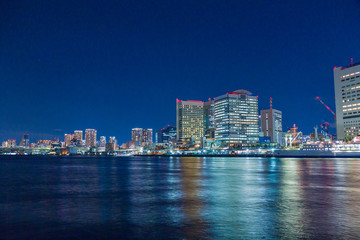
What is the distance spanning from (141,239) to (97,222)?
4.55 meters

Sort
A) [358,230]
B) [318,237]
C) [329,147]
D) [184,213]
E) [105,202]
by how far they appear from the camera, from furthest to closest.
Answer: [329,147], [105,202], [184,213], [358,230], [318,237]

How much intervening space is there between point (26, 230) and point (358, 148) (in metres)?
180

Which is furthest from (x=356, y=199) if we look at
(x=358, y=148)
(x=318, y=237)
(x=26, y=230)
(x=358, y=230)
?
(x=358, y=148)


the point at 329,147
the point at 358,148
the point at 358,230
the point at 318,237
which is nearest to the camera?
the point at 318,237

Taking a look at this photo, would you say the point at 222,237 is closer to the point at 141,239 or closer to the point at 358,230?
the point at 141,239

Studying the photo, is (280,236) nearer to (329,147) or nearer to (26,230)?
(26,230)

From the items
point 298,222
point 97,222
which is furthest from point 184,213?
point 298,222

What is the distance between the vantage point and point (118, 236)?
46.6 ft

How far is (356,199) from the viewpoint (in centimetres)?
2478

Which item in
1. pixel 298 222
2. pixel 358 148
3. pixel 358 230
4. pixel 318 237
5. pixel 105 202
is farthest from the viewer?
pixel 358 148

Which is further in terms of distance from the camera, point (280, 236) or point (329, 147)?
point (329, 147)

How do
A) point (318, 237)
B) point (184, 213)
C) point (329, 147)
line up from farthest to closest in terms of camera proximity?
point (329, 147) < point (184, 213) < point (318, 237)

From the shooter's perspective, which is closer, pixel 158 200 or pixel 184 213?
pixel 184 213

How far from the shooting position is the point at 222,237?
13.8 metres
